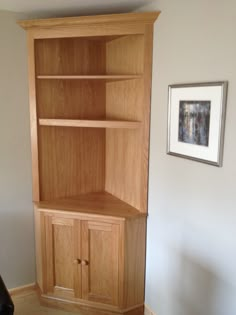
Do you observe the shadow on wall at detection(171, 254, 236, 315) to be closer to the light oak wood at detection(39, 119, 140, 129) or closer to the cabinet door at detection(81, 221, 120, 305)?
the cabinet door at detection(81, 221, 120, 305)

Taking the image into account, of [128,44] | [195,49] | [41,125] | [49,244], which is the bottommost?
[49,244]

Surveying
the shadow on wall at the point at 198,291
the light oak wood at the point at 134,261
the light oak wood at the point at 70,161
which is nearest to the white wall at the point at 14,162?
the light oak wood at the point at 70,161

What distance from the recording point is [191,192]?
1.80 meters

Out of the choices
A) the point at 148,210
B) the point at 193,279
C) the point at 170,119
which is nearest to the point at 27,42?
the point at 170,119

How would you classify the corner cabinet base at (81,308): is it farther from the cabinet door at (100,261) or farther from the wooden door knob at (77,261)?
the wooden door knob at (77,261)

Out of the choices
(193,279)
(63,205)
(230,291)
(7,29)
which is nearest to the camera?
(230,291)

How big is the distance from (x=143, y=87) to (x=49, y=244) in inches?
55.2

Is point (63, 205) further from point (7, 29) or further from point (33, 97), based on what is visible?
point (7, 29)

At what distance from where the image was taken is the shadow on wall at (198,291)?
159 cm

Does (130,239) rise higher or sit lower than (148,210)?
lower

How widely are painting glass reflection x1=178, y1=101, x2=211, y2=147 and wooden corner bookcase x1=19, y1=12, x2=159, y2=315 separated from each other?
1.25 feet

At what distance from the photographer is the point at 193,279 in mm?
1843

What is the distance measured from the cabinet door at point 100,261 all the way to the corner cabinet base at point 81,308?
2.7 inches

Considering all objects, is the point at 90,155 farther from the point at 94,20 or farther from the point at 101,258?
the point at 94,20
